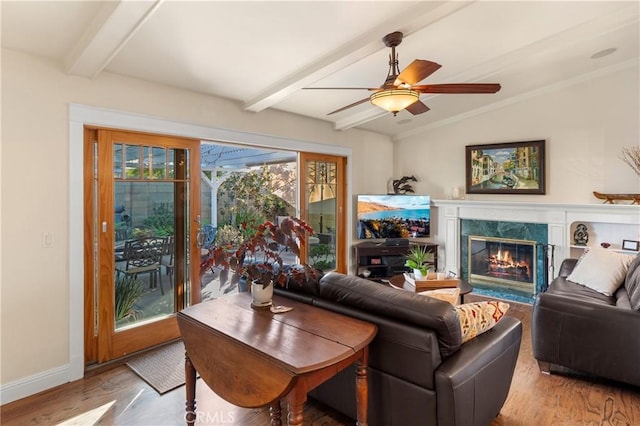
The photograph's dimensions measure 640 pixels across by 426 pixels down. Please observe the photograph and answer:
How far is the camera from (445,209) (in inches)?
213

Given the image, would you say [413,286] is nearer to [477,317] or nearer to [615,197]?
[477,317]

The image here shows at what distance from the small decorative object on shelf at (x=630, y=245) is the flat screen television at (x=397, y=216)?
2.29m

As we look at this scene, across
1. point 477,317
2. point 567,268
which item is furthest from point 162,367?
point 567,268

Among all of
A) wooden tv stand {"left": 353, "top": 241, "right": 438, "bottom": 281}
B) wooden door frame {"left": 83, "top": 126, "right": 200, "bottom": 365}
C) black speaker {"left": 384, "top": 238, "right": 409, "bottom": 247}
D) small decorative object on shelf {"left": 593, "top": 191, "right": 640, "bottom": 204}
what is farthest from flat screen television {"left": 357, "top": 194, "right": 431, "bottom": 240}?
wooden door frame {"left": 83, "top": 126, "right": 200, "bottom": 365}

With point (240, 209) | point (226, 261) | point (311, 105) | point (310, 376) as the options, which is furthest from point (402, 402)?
point (240, 209)

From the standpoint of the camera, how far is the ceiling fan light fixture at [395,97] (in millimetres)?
2359

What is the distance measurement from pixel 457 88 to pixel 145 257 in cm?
303

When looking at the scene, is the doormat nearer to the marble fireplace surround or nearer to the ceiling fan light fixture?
the ceiling fan light fixture

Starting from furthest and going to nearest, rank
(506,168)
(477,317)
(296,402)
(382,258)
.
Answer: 1. (382,258)
2. (506,168)
3. (477,317)
4. (296,402)

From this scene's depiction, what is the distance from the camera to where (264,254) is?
77.8 inches

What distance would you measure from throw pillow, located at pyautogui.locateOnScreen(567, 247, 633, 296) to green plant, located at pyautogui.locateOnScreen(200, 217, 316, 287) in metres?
2.90

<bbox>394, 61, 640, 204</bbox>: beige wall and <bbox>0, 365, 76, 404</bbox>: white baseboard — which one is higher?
<bbox>394, 61, 640, 204</bbox>: beige wall

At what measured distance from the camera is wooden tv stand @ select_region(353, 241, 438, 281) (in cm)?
514

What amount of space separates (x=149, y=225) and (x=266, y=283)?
1828 mm
